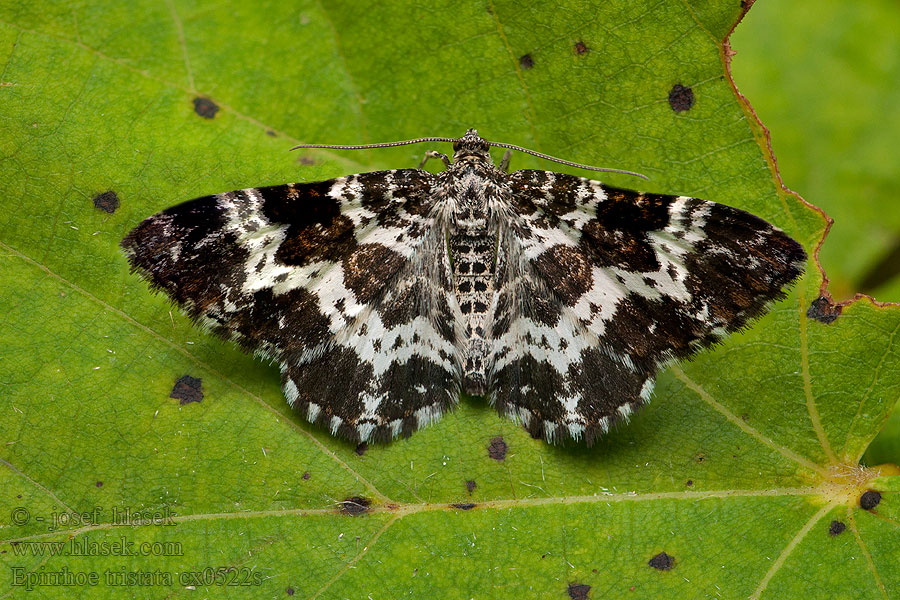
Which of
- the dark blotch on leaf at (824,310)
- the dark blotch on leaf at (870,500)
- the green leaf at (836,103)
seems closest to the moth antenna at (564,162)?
the dark blotch on leaf at (824,310)

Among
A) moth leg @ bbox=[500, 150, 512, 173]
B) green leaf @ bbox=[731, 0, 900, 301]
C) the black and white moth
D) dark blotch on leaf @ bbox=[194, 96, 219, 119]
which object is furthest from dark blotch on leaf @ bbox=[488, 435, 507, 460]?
green leaf @ bbox=[731, 0, 900, 301]

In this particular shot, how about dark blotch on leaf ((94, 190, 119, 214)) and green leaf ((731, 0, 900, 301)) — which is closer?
dark blotch on leaf ((94, 190, 119, 214))

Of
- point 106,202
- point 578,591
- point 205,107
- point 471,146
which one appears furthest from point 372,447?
point 205,107

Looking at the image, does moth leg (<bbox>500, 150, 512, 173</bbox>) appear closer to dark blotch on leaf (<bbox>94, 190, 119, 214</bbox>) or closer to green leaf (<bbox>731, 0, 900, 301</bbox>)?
dark blotch on leaf (<bbox>94, 190, 119, 214</bbox>)

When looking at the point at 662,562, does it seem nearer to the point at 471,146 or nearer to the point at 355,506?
the point at 355,506

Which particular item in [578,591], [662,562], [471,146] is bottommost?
[578,591]

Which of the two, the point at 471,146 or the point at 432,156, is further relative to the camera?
the point at 432,156
